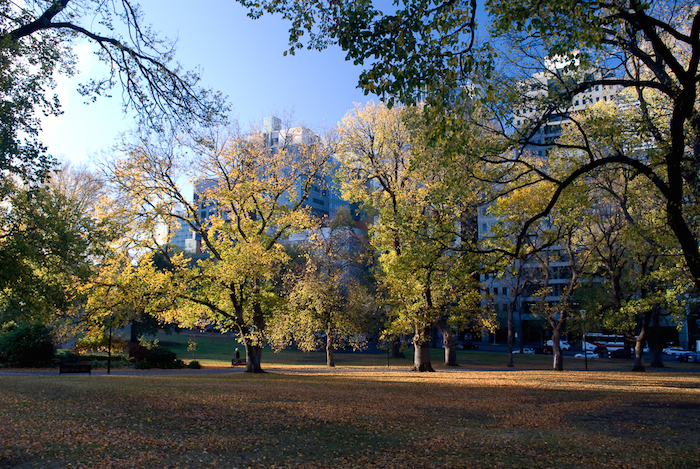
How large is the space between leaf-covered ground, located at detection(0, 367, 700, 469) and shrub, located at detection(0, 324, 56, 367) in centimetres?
1423

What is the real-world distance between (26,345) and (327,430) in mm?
24374

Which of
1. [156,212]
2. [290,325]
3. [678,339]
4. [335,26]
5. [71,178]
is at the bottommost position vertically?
[678,339]

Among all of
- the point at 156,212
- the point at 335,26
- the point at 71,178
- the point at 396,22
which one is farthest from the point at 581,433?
the point at 71,178

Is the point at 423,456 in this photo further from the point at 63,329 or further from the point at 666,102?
the point at 63,329

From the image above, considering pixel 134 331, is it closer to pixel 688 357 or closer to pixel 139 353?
pixel 139 353

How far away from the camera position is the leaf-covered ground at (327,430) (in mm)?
7000

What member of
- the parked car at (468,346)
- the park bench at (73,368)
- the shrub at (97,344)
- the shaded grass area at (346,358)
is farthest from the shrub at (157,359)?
the parked car at (468,346)

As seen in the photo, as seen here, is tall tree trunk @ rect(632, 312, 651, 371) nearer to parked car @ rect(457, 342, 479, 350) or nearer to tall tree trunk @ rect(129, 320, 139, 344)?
parked car @ rect(457, 342, 479, 350)

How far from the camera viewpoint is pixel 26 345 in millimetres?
26047

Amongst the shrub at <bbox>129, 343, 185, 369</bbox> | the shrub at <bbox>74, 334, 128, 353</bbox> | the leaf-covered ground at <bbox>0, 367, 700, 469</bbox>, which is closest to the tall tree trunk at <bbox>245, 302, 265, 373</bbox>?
the shrub at <bbox>129, 343, 185, 369</bbox>

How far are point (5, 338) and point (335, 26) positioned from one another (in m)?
26.8

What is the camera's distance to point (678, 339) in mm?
76500

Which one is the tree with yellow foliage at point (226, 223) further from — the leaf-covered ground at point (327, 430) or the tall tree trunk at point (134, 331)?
the tall tree trunk at point (134, 331)

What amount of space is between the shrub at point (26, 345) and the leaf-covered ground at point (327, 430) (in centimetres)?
1423
